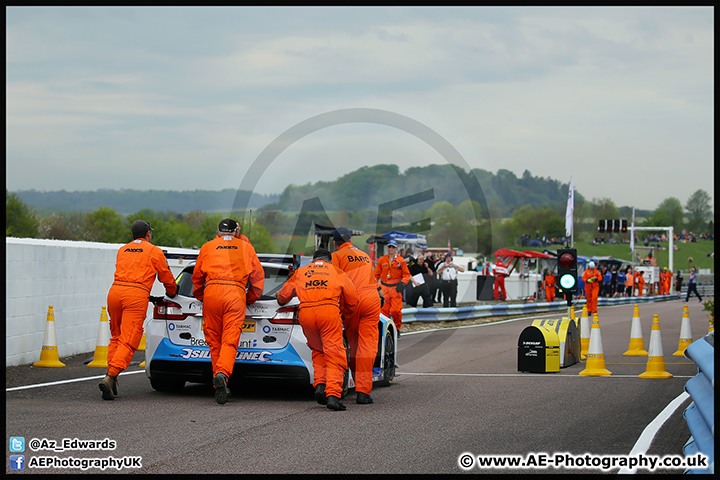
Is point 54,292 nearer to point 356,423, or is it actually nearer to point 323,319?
→ point 323,319

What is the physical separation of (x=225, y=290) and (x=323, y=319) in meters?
→ 1.12

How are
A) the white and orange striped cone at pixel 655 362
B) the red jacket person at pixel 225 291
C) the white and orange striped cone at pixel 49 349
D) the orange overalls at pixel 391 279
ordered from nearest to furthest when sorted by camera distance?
the red jacket person at pixel 225 291 → the white and orange striped cone at pixel 655 362 → the white and orange striped cone at pixel 49 349 → the orange overalls at pixel 391 279

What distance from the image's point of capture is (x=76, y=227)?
143 meters

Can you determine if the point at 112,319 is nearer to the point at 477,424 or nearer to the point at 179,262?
the point at 477,424

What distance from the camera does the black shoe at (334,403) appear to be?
802 centimetres

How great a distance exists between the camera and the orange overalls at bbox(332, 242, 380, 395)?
28.6ft

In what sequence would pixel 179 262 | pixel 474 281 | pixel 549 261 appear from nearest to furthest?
1. pixel 179 262
2. pixel 474 281
3. pixel 549 261

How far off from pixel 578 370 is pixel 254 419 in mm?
6743

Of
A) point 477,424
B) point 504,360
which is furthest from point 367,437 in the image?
point 504,360

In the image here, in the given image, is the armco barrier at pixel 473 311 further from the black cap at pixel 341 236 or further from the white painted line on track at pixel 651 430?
the white painted line on track at pixel 651 430

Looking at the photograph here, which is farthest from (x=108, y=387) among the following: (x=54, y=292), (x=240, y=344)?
(x=54, y=292)

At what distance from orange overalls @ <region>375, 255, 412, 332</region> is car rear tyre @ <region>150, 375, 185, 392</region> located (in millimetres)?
7241

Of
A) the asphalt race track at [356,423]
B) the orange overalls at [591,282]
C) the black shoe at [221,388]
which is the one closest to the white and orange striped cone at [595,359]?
the asphalt race track at [356,423]

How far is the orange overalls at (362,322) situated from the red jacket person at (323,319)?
17.1 inches
